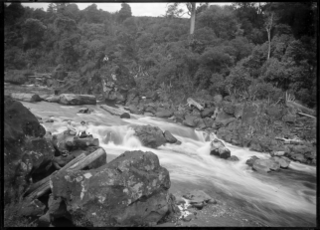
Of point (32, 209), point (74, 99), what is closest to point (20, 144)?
point (32, 209)

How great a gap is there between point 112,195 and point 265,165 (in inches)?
135

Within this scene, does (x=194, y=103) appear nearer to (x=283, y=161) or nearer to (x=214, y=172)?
(x=214, y=172)

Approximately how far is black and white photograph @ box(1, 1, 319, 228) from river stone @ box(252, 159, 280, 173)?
0.10 feet

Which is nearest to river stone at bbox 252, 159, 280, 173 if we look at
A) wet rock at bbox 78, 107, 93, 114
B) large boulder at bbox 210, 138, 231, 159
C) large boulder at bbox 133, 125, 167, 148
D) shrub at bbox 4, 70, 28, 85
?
large boulder at bbox 210, 138, 231, 159

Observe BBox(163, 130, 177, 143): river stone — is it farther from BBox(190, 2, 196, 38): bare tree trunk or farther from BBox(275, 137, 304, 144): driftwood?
BBox(275, 137, 304, 144): driftwood

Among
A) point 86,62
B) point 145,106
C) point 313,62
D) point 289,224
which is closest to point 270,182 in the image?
point 289,224

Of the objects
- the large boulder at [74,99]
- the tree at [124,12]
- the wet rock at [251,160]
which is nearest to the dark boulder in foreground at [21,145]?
the large boulder at [74,99]

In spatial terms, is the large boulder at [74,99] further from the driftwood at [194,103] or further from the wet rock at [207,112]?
the wet rock at [207,112]

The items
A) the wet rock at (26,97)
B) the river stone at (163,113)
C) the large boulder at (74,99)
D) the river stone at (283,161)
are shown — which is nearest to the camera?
the wet rock at (26,97)

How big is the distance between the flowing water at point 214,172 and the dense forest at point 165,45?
2.11ft

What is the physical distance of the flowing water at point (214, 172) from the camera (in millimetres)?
3346

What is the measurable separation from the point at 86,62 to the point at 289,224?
388cm

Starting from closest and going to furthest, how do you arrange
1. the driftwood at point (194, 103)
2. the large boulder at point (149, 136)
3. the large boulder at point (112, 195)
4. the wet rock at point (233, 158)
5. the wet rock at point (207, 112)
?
the large boulder at point (112, 195) < the large boulder at point (149, 136) < the wet rock at point (233, 158) < the driftwood at point (194, 103) < the wet rock at point (207, 112)

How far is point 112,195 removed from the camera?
2.51 metres
